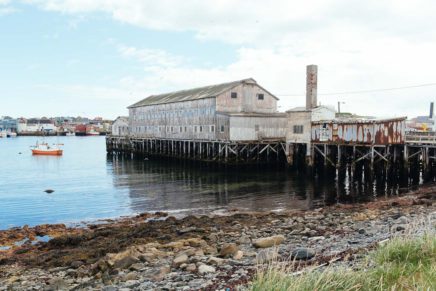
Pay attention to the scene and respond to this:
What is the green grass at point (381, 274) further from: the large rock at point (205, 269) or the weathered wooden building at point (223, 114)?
the weathered wooden building at point (223, 114)

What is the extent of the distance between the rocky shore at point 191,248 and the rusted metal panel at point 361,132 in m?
11.5

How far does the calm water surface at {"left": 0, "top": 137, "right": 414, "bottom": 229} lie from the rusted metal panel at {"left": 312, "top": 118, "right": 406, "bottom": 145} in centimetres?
367

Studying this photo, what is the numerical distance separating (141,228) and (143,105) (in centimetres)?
4820

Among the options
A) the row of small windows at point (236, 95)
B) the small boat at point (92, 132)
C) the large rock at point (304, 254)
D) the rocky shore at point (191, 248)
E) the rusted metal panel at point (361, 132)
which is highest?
the row of small windows at point (236, 95)

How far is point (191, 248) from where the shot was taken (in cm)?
1190

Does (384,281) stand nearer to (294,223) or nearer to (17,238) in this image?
(294,223)

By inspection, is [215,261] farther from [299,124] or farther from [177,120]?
[177,120]

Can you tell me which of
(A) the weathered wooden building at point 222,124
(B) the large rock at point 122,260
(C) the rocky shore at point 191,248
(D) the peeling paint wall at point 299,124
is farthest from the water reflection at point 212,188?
(B) the large rock at point 122,260

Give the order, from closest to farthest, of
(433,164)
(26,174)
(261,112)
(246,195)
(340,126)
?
(246,195) → (433,164) → (340,126) → (26,174) → (261,112)

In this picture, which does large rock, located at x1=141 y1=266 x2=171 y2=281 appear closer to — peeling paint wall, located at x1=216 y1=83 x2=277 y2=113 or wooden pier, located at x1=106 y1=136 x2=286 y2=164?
wooden pier, located at x1=106 y1=136 x2=286 y2=164

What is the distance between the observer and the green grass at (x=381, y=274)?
5652 mm

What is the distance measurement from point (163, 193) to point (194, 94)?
82.8ft

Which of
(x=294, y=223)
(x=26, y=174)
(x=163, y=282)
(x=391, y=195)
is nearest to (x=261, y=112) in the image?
(x=391, y=195)

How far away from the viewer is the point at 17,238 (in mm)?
16562
